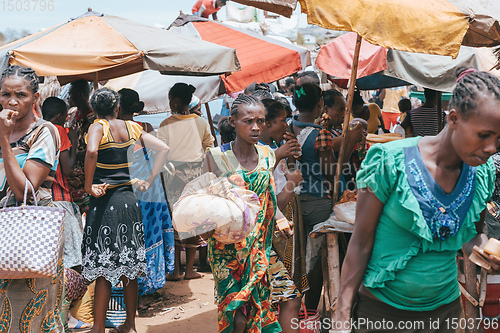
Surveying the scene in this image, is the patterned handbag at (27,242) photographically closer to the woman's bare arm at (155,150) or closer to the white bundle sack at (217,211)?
the white bundle sack at (217,211)

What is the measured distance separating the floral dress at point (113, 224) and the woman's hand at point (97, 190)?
0.07 meters

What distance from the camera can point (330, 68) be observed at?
638 cm

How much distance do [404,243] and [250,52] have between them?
4765mm

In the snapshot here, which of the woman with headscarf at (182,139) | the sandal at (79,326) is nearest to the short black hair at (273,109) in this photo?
the woman with headscarf at (182,139)

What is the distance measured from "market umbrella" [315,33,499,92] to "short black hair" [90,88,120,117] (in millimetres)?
2741

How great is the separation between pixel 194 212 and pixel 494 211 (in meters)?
2.45

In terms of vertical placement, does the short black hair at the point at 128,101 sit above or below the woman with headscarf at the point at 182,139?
above

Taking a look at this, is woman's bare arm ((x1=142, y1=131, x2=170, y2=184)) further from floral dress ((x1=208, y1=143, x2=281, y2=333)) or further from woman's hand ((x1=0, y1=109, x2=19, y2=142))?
woman's hand ((x1=0, y1=109, x2=19, y2=142))

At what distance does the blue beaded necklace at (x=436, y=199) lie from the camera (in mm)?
2061

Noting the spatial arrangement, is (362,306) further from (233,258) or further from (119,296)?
(119,296)

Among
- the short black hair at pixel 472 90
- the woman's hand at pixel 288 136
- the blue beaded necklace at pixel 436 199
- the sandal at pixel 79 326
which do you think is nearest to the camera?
the short black hair at pixel 472 90

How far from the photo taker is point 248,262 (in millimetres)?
3484

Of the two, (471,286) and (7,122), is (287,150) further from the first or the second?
(7,122)

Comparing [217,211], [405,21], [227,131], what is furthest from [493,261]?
[227,131]
